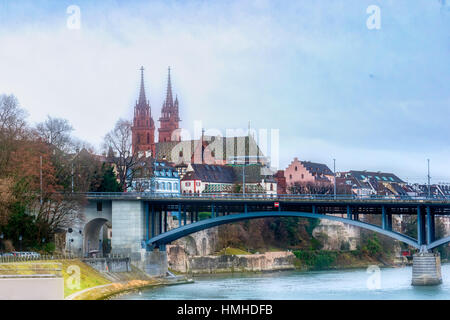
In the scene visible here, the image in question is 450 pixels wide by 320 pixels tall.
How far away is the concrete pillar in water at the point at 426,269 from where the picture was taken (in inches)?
2594

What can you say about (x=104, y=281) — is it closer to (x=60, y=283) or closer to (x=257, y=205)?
(x=257, y=205)

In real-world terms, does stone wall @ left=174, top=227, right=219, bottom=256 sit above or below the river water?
above

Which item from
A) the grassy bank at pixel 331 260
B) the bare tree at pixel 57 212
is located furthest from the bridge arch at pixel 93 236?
the grassy bank at pixel 331 260

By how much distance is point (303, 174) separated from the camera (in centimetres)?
12156

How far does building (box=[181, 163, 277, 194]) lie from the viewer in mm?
119188

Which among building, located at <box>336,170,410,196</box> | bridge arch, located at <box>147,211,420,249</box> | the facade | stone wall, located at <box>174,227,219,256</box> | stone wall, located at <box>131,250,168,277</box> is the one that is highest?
the facade

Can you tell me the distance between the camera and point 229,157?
136 meters

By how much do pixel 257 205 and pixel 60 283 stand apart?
33634 mm

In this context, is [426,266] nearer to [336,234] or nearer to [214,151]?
[336,234]

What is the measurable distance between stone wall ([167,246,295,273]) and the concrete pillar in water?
27269 millimetres

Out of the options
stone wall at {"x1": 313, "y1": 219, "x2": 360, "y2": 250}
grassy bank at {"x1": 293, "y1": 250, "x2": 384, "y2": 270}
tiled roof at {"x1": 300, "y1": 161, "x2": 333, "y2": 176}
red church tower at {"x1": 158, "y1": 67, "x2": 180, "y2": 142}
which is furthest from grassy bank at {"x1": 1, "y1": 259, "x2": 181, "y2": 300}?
red church tower at {"x1": 158, "y1": 67, "x2": 180, "y2": 142}

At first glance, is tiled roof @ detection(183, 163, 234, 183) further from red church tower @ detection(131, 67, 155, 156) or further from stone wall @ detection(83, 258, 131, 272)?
stone wall @ detection(83, 258, 131, 272)

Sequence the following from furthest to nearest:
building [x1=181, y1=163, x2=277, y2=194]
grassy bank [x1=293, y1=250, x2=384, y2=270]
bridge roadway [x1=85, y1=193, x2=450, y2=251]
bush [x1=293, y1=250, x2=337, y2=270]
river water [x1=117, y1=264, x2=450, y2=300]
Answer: building [x1=181, y1=163, x2=277, y2=194], bush [x1=293, y1=250, x2=337, y2=270], grassy bank [x1=293, y1=250, x2=384, y2=270], bridge roadway [x1=85, y1=193, x2=450, y2=251], river water [x1=117, y1=264, x2=450, y2=300]
